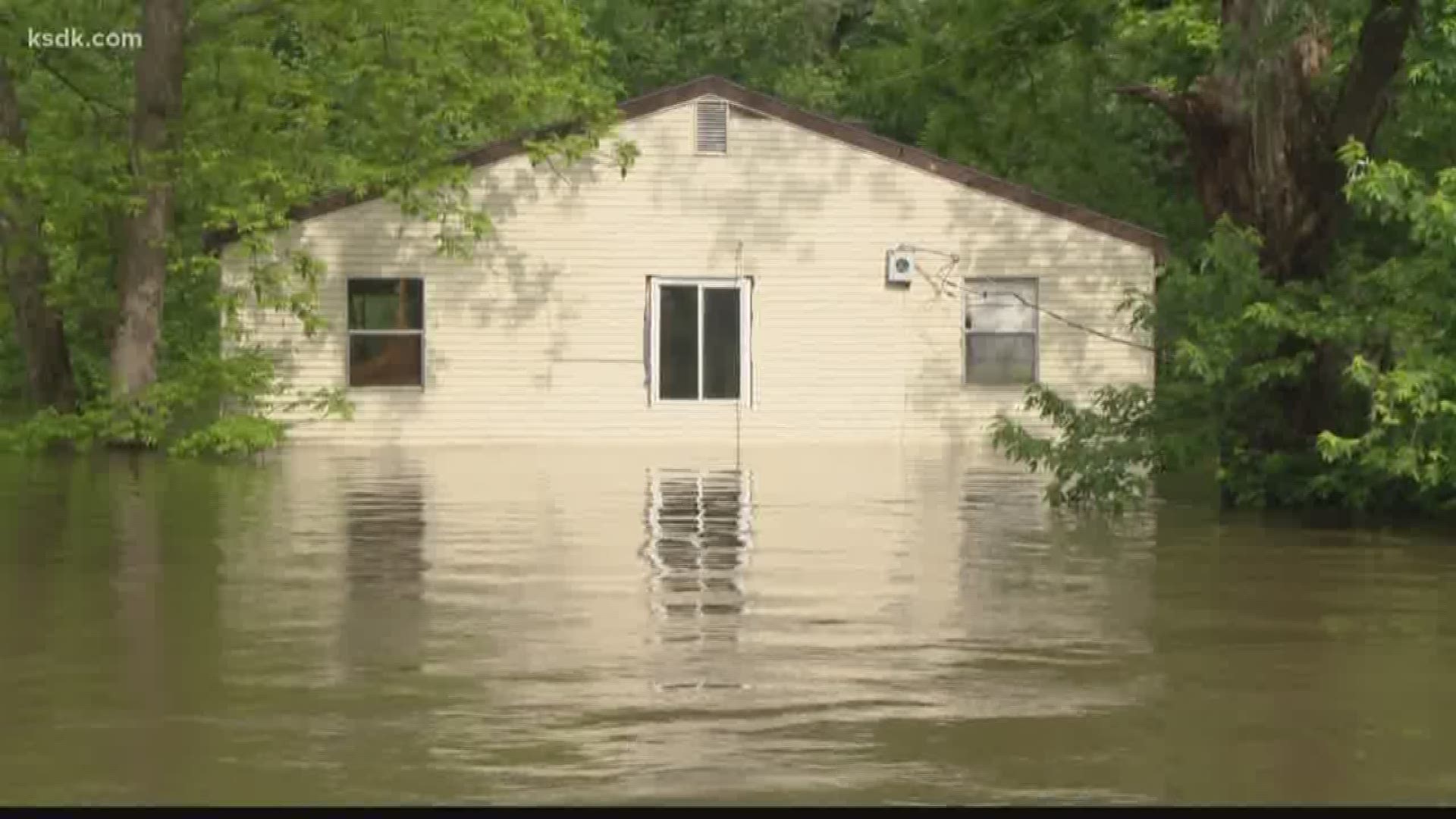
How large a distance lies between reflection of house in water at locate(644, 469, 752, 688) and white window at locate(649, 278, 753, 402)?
8139 millimetres

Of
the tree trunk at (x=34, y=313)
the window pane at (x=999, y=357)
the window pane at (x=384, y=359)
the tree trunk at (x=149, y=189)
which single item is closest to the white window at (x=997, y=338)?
the window pane at (x=999, y=357)

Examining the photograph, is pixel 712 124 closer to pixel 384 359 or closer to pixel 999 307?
pixel 999 307

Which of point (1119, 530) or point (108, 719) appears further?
point (1119, 530)

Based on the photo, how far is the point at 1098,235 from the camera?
36719 millimetres

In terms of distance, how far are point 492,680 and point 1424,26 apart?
38.0ft

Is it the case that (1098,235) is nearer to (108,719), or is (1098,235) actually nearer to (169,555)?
(169,555)

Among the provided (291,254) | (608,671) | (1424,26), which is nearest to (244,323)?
(291,254)

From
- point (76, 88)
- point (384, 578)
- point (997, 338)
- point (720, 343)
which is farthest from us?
point (76, 88)

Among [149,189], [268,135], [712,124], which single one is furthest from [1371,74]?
[268,135]

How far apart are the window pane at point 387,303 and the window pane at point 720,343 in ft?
13.2

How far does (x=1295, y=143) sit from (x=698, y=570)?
27.6 ft

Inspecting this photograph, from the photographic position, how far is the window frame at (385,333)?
3562 cm

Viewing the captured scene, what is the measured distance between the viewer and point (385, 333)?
3572 cm

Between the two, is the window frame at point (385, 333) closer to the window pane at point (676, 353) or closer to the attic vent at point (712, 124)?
the window pane at point (676, 353)
